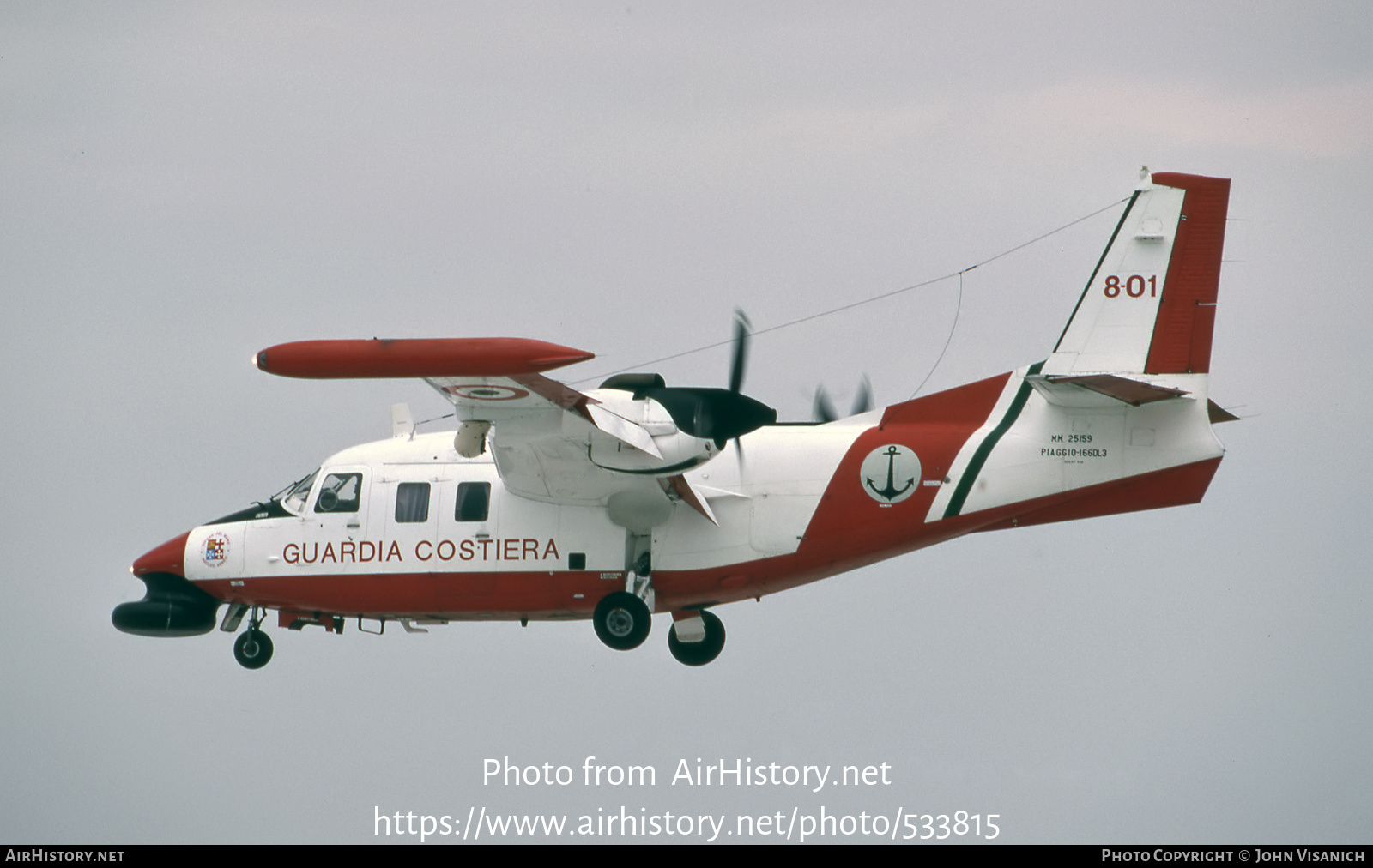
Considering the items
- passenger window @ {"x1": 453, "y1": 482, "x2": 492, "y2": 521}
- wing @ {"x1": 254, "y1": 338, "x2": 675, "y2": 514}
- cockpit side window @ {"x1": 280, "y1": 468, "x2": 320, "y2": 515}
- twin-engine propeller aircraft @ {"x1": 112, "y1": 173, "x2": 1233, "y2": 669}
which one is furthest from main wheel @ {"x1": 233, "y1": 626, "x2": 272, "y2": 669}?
wing @ {"x1": 254, "y1": 338, "x2": 675, "y2": 514}

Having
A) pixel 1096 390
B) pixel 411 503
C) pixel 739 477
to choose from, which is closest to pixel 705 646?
pixel 739 477

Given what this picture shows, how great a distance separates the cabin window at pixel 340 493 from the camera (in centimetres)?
3105

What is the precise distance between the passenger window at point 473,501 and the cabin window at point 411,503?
0.57 m

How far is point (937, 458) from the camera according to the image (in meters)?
29.1

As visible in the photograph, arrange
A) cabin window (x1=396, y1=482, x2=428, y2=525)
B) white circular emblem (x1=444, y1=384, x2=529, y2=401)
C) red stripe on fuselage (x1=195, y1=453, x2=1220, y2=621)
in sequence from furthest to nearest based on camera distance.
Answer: cabin window (x1=396, y1=482, x2=428, y2=525) < red stripe on fuselage (x1=195, y1=453, x2=1220, y2=621) < white circular emblem (x1=444, y1=384, x2=529, y2=401)

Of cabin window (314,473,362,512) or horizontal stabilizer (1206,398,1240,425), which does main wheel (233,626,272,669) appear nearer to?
cabin window (314,473,362,512)

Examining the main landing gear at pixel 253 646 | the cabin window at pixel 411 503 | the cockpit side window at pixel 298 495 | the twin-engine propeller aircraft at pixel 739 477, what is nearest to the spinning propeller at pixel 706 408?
the twin-engine propeller aircraft at pixel 739 477

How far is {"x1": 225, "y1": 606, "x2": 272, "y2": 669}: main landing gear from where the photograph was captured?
32312 millimetres

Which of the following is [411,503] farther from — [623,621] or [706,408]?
[706,408]

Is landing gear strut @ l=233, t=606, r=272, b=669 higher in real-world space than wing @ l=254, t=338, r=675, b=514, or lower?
lower

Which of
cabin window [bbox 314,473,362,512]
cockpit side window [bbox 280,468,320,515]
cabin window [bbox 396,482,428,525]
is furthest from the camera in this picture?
cockpit side window [bbox 280,468,320,515]

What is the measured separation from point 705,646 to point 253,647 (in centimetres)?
733

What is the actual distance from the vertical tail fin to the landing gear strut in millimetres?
13256

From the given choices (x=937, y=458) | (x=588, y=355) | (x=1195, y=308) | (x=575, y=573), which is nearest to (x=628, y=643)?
(x=575, y=573)
